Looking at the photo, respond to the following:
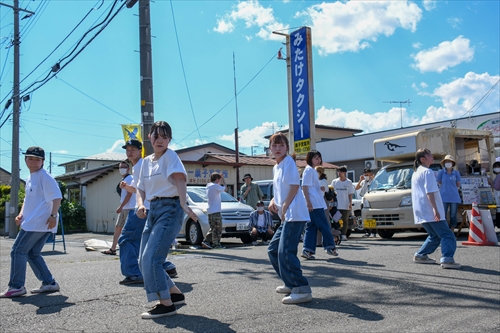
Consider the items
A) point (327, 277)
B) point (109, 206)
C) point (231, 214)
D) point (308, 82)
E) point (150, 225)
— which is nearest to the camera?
point (150, 225)

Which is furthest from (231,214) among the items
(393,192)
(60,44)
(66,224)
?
(66,224)

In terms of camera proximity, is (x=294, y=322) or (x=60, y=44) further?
(x=60, y=44)

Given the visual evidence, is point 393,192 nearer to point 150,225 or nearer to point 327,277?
point 327,277

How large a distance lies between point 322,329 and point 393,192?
9407 mm

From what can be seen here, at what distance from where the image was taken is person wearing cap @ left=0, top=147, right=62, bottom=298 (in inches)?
220

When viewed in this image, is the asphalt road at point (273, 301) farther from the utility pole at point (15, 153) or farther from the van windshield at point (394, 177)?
the utility pole at point (15, 153)

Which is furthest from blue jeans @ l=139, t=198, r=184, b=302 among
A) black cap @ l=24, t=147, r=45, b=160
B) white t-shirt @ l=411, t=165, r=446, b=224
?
white t-shirt @ l=411, t=165, r=446, b=224

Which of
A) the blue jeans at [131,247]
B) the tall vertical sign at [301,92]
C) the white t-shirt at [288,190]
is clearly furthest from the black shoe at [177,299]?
the tall vertical sign at [301,92]

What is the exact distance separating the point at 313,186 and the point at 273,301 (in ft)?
11.5

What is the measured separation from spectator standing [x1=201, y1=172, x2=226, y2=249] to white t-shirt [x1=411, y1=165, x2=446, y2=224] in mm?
4832

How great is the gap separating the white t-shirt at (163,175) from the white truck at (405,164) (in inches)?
355

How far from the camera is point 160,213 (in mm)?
4348

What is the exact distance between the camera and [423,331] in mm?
4047

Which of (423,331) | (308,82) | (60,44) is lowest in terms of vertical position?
(423,331)
